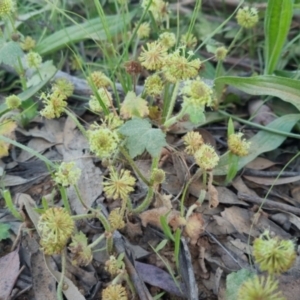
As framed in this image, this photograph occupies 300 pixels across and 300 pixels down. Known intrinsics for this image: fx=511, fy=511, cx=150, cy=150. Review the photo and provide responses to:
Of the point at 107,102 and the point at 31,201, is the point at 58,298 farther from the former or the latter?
the point at 107,102

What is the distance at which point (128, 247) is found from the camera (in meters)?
1.23

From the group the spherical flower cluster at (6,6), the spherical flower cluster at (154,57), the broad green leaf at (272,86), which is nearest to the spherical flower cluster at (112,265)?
the spherical flower cluster at (154,57)

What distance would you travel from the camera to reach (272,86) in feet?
4.58

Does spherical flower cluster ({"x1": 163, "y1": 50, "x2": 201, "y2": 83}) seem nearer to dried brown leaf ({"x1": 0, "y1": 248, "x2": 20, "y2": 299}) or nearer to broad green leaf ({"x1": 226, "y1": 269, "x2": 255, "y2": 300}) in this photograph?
broad green leaf ({"x1": 226, "y1": 269, "x2": 255, "y2": 300})

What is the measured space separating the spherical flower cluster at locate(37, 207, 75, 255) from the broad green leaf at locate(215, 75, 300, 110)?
0.62 meters

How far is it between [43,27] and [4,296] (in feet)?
3.59

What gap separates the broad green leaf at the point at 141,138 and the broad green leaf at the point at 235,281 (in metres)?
0.31

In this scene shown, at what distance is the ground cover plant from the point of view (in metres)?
1.11

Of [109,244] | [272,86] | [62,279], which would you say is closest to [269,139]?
[272,86]

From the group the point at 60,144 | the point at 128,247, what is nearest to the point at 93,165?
the point at 60,144

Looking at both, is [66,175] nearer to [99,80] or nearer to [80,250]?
[80,250]

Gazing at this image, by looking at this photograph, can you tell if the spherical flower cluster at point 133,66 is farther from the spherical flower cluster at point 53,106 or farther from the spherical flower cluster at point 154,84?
the spherical flower cluster at point 53,106

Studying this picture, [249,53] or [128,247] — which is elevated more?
[249,53]

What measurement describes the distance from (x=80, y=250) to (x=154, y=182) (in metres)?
0.22
